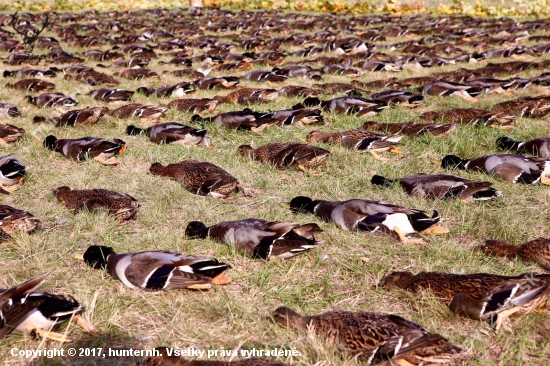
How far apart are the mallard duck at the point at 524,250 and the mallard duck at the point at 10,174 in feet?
13.8

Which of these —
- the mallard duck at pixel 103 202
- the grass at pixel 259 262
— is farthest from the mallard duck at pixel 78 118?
the mallard duck at pixel 103 202

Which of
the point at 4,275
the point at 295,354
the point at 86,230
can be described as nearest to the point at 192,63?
the point at 86,230

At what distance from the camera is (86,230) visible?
3.90 m

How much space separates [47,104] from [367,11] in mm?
20383

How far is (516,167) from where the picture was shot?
4621 mm

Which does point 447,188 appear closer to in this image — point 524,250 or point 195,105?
point 524,250

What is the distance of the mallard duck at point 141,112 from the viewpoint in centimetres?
700

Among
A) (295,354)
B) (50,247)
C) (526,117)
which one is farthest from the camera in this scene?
(526,117)

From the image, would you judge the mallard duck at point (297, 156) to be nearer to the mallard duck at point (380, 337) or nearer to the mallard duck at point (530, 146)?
the mallard duck at point (530, 146)

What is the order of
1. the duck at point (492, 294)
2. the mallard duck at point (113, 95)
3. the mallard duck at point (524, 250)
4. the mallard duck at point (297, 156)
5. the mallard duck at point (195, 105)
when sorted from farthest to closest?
the mallard duck at point (113, 95) → the mallard duck at point (195, 105) → the mallard duck at point (297, 156) → the mallard duck at point (524, 250) → the duck at point (492, 294)

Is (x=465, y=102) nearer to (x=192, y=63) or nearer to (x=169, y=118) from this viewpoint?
(x=169, y=118)

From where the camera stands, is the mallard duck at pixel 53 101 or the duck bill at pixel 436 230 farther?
the mallard duck at pixel 53 101

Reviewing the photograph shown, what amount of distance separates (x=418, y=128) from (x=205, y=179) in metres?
2.86

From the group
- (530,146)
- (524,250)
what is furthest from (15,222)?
(530,146)
